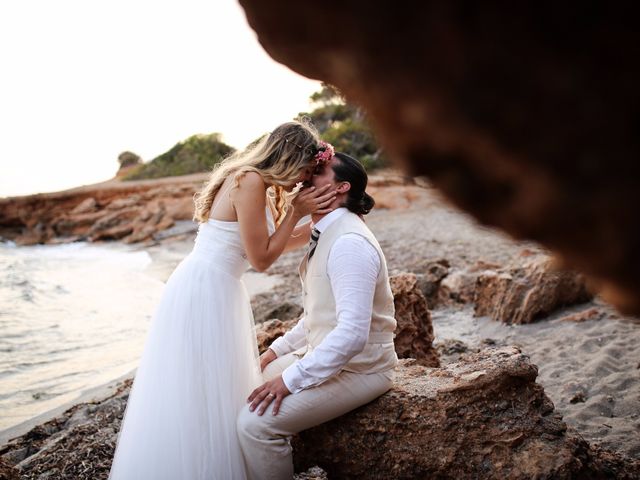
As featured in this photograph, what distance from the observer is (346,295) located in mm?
3078

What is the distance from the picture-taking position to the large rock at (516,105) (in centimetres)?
100

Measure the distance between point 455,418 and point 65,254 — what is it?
2450 centimetres

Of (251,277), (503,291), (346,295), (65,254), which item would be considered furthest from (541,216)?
(65,254)

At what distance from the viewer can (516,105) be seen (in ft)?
3.43

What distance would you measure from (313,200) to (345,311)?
79 centimetres

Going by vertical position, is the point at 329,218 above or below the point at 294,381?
above

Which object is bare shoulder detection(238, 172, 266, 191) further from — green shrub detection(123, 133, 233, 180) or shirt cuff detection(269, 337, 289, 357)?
green shrub detection(123, 133, 233, 180)

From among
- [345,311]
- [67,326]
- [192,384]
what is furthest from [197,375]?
[67,326]

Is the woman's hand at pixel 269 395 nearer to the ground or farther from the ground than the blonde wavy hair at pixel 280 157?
nearer to the ground

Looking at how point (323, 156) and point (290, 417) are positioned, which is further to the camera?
point (323, 156)

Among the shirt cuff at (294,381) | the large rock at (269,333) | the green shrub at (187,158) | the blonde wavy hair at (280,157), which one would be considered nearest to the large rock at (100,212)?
the green shrub at (187,158)

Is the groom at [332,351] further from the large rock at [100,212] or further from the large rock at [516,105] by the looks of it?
the large rock at [100,212]

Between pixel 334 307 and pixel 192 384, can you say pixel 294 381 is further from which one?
pixel 192 384

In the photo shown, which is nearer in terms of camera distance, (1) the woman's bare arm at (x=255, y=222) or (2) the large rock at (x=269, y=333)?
(1) the woman's bare arm at (x=255, y=222)
